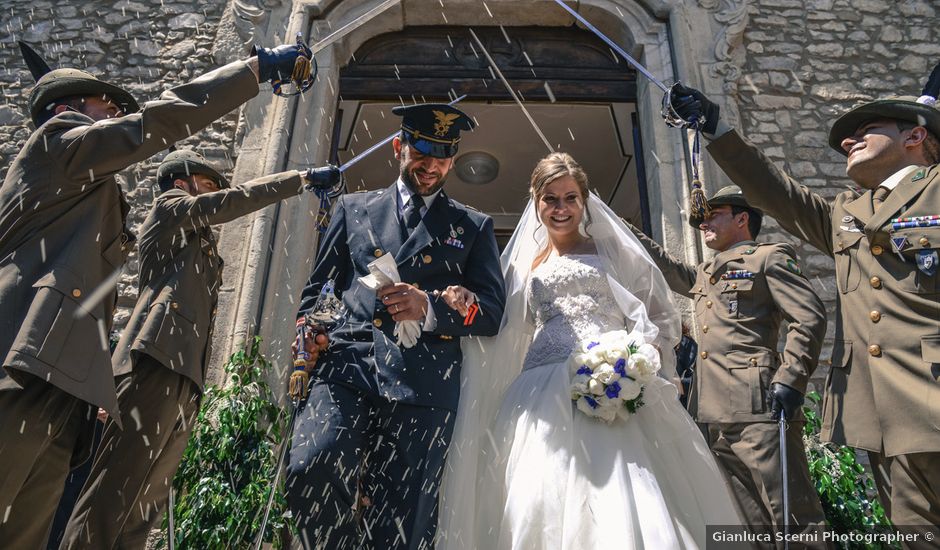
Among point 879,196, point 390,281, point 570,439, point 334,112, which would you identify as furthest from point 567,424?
point 334,112

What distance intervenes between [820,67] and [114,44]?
6.08 metres

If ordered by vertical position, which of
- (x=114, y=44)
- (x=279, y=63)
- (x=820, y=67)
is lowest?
(x=279, y=63)

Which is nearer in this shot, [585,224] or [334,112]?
[585,224]

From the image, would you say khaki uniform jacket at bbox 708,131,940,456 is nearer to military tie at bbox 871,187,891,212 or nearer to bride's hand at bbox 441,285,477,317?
military tie at bbox 871,187,891,212

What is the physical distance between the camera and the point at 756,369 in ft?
12.3

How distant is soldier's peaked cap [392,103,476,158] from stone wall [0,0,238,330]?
11.3 feet

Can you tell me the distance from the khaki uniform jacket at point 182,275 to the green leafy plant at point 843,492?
314 centimetres

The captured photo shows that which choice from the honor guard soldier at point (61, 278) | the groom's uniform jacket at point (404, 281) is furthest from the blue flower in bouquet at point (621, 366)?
the honor guard soldier at point (61, 278)

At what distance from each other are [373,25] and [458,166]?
148 inches

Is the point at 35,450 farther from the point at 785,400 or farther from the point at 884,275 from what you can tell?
the point at 785,400

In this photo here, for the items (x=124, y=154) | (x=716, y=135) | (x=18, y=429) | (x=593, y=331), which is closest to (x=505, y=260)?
(x=593, y=331)

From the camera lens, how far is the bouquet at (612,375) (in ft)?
9.53

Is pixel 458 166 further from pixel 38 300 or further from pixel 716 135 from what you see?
pixel 38 300

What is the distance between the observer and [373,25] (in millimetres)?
6414
